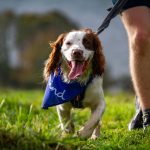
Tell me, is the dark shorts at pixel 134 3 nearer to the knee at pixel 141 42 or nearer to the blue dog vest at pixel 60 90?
the knee at pixel 141 42

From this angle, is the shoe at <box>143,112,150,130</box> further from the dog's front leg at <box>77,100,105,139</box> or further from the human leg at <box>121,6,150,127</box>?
the dog's front leg at <box>77,100,105,139</box>

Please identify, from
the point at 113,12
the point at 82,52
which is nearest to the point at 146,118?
the point at 113,12

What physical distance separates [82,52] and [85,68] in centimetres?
29

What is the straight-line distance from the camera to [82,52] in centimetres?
687

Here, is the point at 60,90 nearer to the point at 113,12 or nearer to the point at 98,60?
the point at 98,60

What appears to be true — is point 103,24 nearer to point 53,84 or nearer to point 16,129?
point 53,84

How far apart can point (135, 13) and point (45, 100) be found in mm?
1367

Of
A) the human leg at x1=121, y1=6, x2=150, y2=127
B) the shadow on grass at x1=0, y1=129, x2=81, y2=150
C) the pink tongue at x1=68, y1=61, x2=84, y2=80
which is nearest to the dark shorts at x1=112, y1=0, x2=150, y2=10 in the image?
the human leg at x1=121, y1=6, x2=150, y2=127

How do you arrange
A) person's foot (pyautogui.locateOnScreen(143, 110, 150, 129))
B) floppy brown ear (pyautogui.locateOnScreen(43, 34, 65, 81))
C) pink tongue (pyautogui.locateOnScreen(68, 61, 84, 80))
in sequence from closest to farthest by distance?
pink tongue (pyautogui.locateOnScreen(68, 61, 84, 80)), floppy brown ear (pyautogui.locateOnScreen(43, 34, 65, 81)), person's foot (pyautogui.locateOnScreen(143, 110, 150, 129))

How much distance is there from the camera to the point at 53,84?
7.30 m

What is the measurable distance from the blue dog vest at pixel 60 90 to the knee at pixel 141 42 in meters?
0.74

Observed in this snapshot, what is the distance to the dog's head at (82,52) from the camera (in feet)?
22.8

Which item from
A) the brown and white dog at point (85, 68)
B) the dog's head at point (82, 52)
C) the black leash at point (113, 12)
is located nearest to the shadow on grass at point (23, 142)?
the brown and white dog at point (85, 68)

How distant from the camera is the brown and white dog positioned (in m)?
7.04
